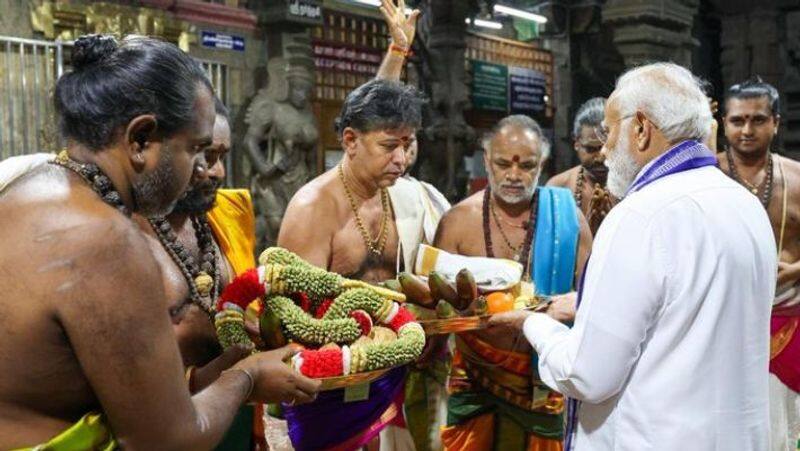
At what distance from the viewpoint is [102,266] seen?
139 cm

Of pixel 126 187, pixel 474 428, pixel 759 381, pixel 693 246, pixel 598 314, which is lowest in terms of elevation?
pixel 474 428

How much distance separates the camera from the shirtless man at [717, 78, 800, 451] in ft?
14.1

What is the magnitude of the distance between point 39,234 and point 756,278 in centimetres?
176

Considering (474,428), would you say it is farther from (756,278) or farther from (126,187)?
(126,187)

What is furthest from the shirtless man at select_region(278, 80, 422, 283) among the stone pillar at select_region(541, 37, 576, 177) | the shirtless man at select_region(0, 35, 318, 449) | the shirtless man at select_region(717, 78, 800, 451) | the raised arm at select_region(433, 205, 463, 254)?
the stone pillar at select_region(541, 37, 576, 177)

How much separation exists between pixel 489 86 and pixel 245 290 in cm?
1065

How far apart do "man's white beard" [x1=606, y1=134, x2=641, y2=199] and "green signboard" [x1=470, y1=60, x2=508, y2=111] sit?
10.1 m

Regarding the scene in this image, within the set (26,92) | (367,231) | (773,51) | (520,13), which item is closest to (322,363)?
(367,231)

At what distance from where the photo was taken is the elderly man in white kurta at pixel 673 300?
2.06 metres

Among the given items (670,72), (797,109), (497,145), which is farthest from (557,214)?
(797,109)

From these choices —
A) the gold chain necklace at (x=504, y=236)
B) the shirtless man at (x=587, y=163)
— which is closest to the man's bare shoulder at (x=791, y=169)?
the shirtless man at (x=587, y=163)

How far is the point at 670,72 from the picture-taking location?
223 centimetres

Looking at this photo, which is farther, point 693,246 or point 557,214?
point 557,214

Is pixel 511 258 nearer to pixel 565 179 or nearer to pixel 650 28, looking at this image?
pixel 565 179
